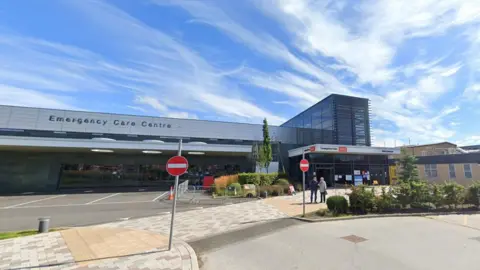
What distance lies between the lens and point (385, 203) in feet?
38.0

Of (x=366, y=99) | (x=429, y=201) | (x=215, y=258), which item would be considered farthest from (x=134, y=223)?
(x=366, y=99)

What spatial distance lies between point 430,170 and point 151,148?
3480 centimetres

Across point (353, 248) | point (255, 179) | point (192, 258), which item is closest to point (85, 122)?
point (255, 179)

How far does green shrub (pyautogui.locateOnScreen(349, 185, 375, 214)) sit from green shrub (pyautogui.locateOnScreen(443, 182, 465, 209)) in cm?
445

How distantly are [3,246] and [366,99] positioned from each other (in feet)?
109

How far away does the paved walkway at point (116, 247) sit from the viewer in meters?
5.22

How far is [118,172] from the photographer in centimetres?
2908

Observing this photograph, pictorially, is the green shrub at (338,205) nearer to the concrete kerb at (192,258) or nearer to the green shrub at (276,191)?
the concrete kerb at (192,258)

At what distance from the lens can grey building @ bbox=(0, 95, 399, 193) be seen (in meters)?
25.2

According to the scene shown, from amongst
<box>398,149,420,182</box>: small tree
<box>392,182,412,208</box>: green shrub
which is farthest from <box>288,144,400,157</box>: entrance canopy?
<box>392,182,412,208</box>: green shrub

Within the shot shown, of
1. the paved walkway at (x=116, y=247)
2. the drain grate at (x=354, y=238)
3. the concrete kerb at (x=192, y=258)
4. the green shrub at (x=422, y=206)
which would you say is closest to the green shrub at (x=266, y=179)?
the green shrub at (x=422, y=206)

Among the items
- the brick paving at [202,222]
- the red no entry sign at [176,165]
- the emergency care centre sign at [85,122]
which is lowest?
the brick paving at [202,222]

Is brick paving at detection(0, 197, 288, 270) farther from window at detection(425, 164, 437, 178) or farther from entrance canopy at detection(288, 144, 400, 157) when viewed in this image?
window at detection(425, 164, 437, 178)

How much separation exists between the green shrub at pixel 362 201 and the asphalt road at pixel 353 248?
208 centimetres
